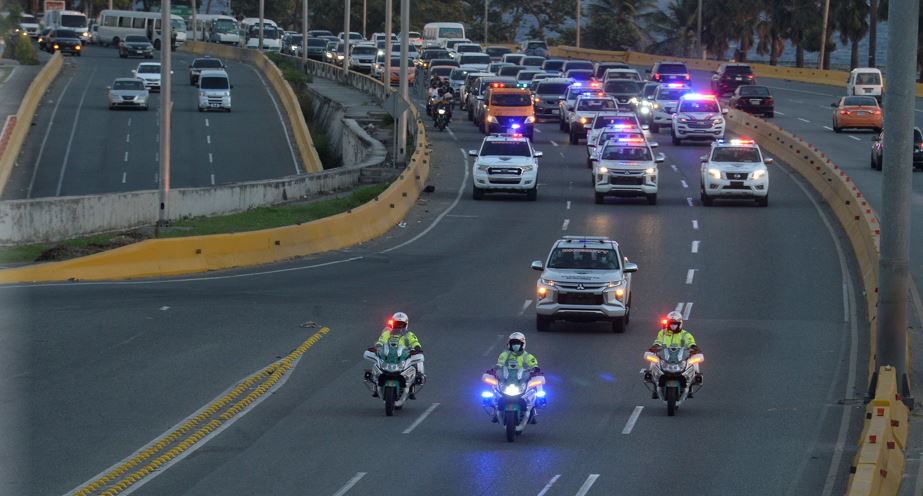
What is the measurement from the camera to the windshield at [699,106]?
203ft

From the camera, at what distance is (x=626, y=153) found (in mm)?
46531

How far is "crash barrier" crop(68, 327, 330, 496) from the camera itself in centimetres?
1638

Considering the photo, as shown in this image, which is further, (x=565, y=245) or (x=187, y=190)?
(x=187, y=190)

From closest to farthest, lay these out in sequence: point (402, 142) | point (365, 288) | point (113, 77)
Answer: point (365, 288)
point (402, 142)
point (113, 77)

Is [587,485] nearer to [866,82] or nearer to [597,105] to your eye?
[597,105]

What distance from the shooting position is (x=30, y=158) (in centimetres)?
6109

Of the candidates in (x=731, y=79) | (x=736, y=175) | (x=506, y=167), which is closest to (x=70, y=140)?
(x=506, y=167)

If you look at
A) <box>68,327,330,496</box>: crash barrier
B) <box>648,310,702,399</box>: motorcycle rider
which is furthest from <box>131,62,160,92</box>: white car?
<box>648,310,702,399</box>: motorcycle rider

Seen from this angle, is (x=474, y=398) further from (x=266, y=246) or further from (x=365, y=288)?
(x=266, y=246)

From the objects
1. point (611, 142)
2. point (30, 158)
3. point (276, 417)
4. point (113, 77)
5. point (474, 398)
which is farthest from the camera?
point (113, 77)

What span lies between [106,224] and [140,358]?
16645 mm

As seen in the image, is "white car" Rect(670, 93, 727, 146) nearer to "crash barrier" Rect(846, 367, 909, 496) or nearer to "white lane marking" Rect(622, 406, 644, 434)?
"white lane marking" Rect(622, 406, 644, 434)

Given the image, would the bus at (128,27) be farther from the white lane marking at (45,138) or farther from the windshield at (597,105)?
the windshield at (597,105)

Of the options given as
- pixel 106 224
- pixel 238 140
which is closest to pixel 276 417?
pixel 106 224
